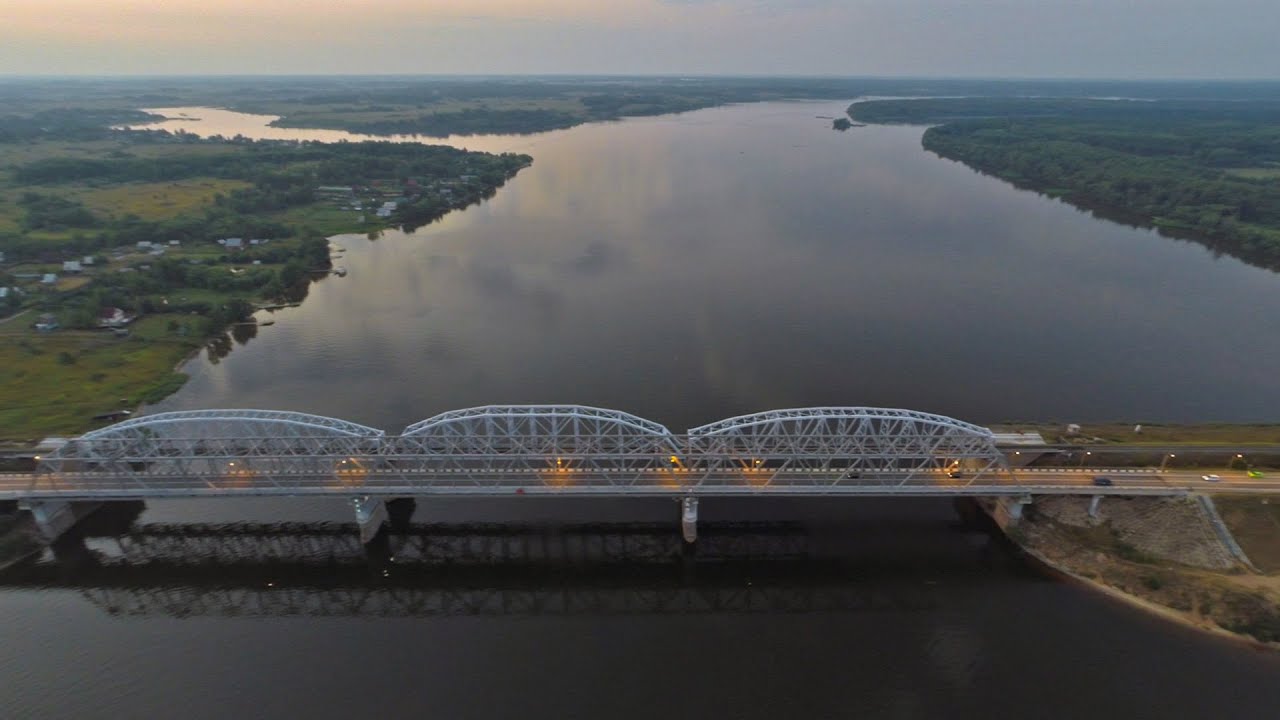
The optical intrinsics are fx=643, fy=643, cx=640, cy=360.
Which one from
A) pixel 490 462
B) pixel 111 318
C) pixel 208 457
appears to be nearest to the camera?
pixel 208 457

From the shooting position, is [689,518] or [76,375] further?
[76,375]

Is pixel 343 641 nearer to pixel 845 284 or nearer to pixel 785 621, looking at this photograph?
pixel 785 621

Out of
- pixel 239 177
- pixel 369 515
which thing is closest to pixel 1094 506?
pixel 369 515

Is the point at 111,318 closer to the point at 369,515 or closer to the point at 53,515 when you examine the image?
the point at 53,515

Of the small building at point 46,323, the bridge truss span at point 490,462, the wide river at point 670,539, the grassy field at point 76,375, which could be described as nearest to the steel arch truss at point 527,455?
the bridge truss span at point 490,462

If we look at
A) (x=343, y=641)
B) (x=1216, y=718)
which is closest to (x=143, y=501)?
(x=343, y=641)
